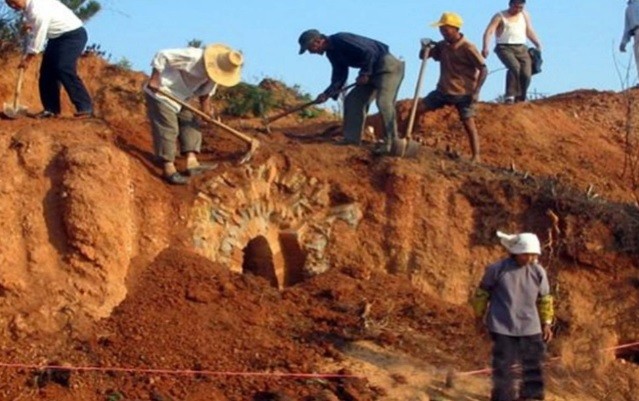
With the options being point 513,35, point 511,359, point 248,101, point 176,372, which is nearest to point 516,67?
point 513,35

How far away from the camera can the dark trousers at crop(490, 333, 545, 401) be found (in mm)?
10047

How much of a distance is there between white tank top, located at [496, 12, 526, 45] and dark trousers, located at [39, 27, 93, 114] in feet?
17.9

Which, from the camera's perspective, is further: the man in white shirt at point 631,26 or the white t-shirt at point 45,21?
the man in white shirt at point 631,26

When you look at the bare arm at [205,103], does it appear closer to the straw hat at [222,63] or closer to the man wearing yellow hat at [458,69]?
Answer: the straw hat at [222,63]

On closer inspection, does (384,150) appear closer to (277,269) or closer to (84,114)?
(277,269)

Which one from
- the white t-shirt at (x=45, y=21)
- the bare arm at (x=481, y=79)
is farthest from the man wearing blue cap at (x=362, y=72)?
the white t-shirt at (x=45, y=21)

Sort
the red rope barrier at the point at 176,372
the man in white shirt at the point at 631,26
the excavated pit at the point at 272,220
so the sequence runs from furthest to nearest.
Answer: the man in white shirt at the point at 631,26, the excavated pit at the point at 272,220, the red rope barrier at the point at 176,372

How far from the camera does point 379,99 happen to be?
1312 centimetres

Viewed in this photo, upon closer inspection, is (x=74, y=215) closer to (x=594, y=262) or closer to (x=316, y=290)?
(x=316, y=290)

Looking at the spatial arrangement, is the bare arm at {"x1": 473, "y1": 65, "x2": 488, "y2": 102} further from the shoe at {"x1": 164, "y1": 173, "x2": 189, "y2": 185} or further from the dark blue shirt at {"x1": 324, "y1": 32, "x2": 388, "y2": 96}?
the shoe at {"x1": 164, "y1": 173, "x2": 189, "y2": 185}

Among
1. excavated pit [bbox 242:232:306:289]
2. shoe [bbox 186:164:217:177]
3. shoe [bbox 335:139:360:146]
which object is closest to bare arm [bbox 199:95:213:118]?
shoe [bbox 186:164:217:177]

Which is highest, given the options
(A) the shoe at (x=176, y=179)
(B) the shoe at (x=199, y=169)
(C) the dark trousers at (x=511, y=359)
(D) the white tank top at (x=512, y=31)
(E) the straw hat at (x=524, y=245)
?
(D) the white tank top at (x=512, y=31)

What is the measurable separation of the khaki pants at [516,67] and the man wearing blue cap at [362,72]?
323cm

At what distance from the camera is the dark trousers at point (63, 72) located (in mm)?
12391
